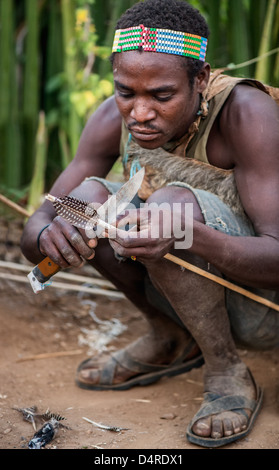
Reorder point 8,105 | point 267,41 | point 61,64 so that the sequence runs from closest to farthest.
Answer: point 267,41 → point 8,105 → point 61,64

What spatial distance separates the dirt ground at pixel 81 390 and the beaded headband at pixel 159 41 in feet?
3.86

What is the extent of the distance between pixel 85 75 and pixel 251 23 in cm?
109

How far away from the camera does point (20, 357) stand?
104 inches

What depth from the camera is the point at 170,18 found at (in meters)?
1.93

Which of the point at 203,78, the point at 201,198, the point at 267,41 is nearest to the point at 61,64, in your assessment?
the point at 267,41

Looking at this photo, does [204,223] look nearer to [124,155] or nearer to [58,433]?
[124,155]

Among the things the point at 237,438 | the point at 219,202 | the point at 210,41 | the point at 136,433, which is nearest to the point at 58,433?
the point at 136,433

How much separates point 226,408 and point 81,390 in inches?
24.9

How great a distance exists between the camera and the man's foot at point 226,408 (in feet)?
6.37

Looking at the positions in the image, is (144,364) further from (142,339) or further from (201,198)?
(201,198)

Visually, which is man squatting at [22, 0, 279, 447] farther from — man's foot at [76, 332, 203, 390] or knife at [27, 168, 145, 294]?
man's foot at [76, 332, 203, 390]

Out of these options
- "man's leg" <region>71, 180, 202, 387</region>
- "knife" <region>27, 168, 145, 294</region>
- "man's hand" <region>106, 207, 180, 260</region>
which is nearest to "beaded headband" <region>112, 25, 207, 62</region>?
"knife" <region>27, 168, 145, 294</region>

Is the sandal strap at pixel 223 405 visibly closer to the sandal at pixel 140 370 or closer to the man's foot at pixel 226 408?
the man's foot at pixel 226 408

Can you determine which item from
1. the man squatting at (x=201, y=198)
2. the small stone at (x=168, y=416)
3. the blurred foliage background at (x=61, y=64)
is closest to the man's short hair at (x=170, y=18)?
the man squatting at (x=201, y=198)
